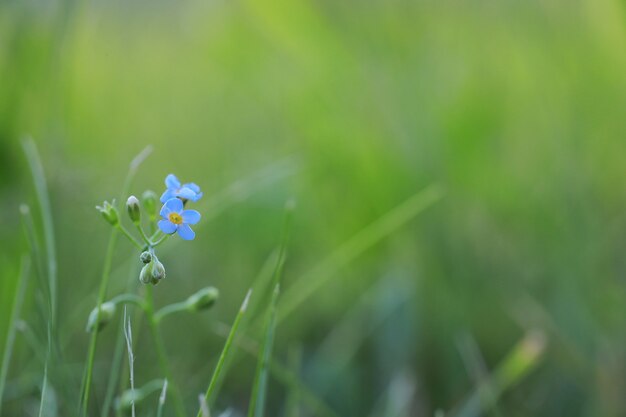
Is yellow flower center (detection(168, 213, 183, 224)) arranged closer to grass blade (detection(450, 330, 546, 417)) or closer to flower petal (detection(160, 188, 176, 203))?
flower petal (detection(160, 188, 176, 203))

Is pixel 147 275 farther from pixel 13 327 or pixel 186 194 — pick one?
pixel 13 327

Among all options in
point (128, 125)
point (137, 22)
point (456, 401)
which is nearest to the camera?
point (456, 401)

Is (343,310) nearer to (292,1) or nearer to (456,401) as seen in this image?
(456,401)

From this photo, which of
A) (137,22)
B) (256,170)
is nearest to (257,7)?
(256,170)

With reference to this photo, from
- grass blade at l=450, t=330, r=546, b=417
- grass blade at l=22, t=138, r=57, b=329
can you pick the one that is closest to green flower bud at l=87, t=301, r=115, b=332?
grass blade at l=22, t=138, r=57, b=329

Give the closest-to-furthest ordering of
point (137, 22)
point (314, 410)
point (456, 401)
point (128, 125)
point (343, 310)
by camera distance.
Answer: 1. point (314, 410)
2. point (456, 401)
3. point (343, 310)
4. point (128, 125)
5. point (137, 22)

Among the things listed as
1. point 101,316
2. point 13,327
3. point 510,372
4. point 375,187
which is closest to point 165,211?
point 101,316

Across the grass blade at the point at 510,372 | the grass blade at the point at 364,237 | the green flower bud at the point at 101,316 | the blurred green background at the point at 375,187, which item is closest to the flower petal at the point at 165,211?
the green flower bud at the point at 101,316
